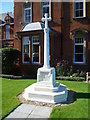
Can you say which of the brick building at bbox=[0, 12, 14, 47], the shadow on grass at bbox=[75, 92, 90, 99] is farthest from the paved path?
the brick building at bbox=[0, 12, 14, 47]

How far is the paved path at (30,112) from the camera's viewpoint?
511 centimetres

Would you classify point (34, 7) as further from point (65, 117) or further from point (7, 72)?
point (65, 117)

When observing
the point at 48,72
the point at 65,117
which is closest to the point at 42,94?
the point at 48,72

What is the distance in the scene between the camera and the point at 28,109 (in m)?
5.68

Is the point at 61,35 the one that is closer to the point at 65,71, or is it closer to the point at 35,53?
the point at 35,53

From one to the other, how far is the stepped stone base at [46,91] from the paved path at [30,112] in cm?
68

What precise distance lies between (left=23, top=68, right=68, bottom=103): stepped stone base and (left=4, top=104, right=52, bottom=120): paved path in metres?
0.68

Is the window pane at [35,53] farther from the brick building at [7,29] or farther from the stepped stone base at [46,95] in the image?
the brick building at [7,29]

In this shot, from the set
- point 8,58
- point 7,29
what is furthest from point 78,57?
point 7,29

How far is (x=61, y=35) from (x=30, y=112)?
34.3 ft

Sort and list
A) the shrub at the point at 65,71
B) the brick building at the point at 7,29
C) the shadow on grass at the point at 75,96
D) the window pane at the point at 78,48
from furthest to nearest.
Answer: the brick building at the point at 7,29 < the window pane at the point at 78,48 < the shrub at the point at 65,71 < the shadow on grass at the point at 75,96

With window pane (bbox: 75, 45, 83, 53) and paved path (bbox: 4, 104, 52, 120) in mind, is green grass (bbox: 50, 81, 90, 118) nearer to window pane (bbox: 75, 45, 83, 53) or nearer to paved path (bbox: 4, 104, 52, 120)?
paved path (bbox: 4, 104, 52, 120)

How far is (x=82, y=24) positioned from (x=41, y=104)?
10.2m

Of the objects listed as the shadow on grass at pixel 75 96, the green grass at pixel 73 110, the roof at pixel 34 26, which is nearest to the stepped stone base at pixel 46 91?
the shadow on grass at pixel 75 96
